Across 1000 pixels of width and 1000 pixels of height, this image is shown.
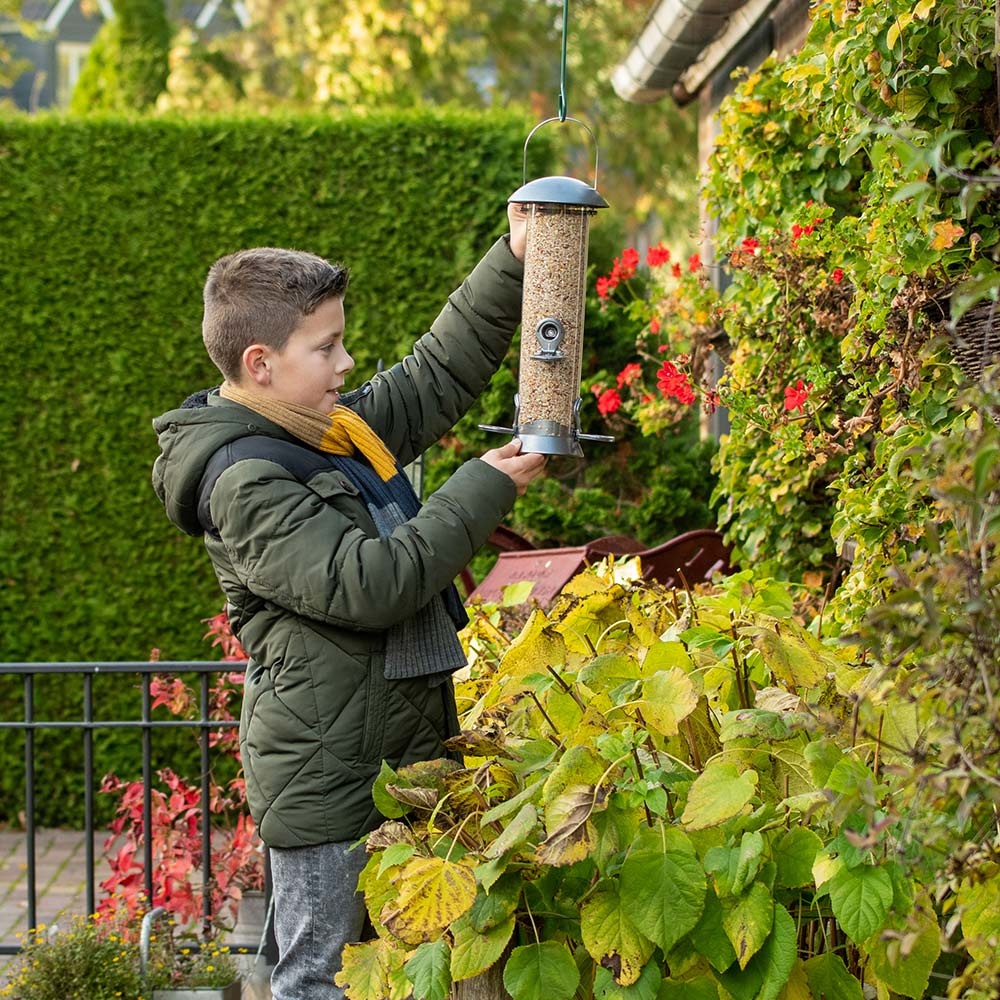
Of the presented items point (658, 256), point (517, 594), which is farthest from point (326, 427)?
point (658, 256)

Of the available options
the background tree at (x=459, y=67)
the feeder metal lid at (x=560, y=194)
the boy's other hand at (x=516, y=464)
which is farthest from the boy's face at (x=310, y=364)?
the background tree at (x=459, y=67)

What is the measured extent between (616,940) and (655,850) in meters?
0.13

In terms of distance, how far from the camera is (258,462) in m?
2.23

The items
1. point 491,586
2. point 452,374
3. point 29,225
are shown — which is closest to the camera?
point 452,374

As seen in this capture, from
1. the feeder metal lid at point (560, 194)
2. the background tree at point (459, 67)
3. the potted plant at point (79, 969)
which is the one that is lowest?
the potted plant at point (79, 969)

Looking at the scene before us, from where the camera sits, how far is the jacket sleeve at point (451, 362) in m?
2.69

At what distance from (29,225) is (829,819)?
5394mm

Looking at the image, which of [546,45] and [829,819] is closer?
[829,819]

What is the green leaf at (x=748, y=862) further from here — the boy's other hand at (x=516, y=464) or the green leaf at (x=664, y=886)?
the boy's other hand at (x=516, y=464)

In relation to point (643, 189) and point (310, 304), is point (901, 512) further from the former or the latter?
point (643, 189)

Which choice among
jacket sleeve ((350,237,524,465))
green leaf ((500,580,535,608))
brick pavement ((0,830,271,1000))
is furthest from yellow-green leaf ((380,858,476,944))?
brick pavement ((0,830,271,1000))

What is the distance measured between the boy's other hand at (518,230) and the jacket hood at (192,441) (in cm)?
→ 63

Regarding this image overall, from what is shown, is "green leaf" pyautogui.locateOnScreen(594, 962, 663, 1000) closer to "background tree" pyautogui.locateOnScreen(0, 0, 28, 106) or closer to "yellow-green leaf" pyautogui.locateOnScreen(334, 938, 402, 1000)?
"yellow-green leaf" pyautogui.locateOnScreen(334, 938, 402, 1000)

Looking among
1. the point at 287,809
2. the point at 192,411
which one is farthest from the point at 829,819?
the point at 192,411
